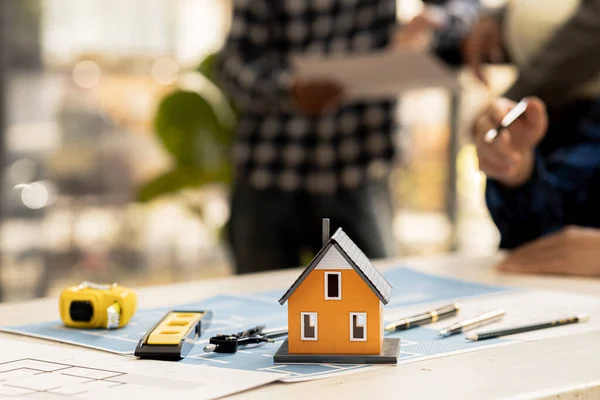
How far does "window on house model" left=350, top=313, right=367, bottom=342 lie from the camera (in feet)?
2.44

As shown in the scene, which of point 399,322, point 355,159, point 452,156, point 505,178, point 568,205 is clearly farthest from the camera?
point 452,156

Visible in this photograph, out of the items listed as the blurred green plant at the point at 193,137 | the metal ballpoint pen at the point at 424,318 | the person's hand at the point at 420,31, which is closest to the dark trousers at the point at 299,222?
the person's hand at the point at 420,31

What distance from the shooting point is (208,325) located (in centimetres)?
92

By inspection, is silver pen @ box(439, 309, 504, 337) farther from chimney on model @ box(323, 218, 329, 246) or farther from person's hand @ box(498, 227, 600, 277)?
person's hand @ box(498, 227, 600, 277)

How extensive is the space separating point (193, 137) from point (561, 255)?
69.9 inches

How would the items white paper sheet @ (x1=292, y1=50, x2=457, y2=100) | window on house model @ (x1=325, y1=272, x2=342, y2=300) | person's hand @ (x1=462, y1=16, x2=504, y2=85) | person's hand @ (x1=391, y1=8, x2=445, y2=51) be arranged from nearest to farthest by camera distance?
1. window on house model @ (x1=325, y1=272, x2=342, y2=300)
2. person's hand @ (x1=462, y1=16, x2=504, y2=85)
3. white paper sheet @ (x1=292, y1=50, x2=457, y2=100)
4. person's hand @ (x1=391, y1=8, x2=445, y2=51)

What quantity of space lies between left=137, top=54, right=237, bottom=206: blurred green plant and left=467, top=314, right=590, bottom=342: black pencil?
6.77ft

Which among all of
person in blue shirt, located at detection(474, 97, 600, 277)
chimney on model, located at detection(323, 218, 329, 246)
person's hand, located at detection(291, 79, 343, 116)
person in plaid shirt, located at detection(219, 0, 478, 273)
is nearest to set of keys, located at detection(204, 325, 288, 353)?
chimney on model, located at detection(323, 218, 329, 246)

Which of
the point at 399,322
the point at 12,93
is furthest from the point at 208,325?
the point at 12,93

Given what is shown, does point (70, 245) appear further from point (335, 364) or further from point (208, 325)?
point (335, 364)

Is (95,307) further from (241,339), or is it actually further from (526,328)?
(526,328)

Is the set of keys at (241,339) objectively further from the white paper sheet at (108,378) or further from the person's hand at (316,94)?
the person's hand at (316,94)

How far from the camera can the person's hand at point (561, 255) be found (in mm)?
1351

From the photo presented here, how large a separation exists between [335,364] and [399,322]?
17 cm
